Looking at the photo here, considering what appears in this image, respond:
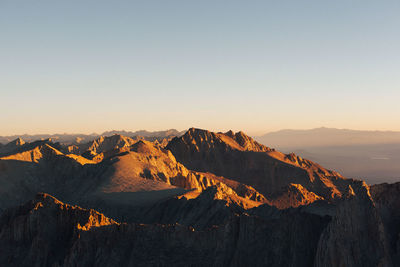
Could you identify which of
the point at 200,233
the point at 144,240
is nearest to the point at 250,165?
the point at 200,233

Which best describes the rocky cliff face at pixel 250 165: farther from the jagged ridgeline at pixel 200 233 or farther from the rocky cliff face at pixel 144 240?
the rocky cliff face at pixel 144 240

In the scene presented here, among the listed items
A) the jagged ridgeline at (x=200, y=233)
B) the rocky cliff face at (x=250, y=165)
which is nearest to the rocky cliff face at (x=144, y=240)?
the jagged ridgeline at (x=200, y=233)

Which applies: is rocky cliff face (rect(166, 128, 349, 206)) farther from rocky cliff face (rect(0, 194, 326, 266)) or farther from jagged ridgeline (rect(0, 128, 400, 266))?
→ rocky cliff face (rect(0, 194, 326, 266))

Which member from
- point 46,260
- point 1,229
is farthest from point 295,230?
point 1,229

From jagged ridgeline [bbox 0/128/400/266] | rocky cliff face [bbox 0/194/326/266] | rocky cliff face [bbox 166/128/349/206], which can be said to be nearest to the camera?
jagged ridgeline [bbox 0/128/400/266]

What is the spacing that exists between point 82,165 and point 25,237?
219 ft

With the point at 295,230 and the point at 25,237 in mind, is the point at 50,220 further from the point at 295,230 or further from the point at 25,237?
Answer: the point at 295,230

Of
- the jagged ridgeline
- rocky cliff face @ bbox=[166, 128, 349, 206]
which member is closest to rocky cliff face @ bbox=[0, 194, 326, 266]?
the jagged ridgeline

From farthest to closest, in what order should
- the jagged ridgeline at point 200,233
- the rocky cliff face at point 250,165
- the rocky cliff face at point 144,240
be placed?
1. the rocky cliff face at point 250,165
2. the rocky cliff face at point 144,240
3. the jagged ridgeline at point 200,233

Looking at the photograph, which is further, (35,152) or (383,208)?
(35,152)

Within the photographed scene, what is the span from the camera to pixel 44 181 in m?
107

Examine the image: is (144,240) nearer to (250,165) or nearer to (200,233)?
(200,233)

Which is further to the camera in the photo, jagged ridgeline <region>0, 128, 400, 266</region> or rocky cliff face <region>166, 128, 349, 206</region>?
rocky cliff face <region>166, 128, 349, 206</region>

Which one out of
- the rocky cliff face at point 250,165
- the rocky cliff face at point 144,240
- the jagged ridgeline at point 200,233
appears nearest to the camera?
the jagged ridgeline at point 200,233
